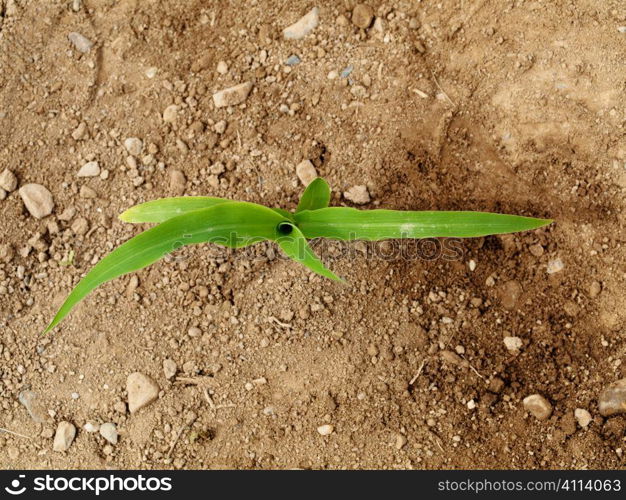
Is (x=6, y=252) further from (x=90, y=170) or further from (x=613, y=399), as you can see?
(x=613, y=399)

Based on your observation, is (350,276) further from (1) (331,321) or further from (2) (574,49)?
(2) (574,49)

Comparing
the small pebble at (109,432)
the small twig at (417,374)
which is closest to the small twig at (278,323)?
the small twig at (417,374)

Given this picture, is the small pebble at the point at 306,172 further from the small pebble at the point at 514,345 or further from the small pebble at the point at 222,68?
Answer: the small pebble at the point at 514,345

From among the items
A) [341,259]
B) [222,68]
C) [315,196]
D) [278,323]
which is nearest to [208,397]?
[278,323]

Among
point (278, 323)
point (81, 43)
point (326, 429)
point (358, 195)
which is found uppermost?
point (81, 43)

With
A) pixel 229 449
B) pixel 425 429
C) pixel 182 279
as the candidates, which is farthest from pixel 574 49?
pixel 229 449

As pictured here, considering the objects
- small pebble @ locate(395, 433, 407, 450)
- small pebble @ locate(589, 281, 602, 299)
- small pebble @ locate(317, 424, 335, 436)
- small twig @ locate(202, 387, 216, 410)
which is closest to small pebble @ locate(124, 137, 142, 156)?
small twig @ locate(202, 387, 216, 410)
